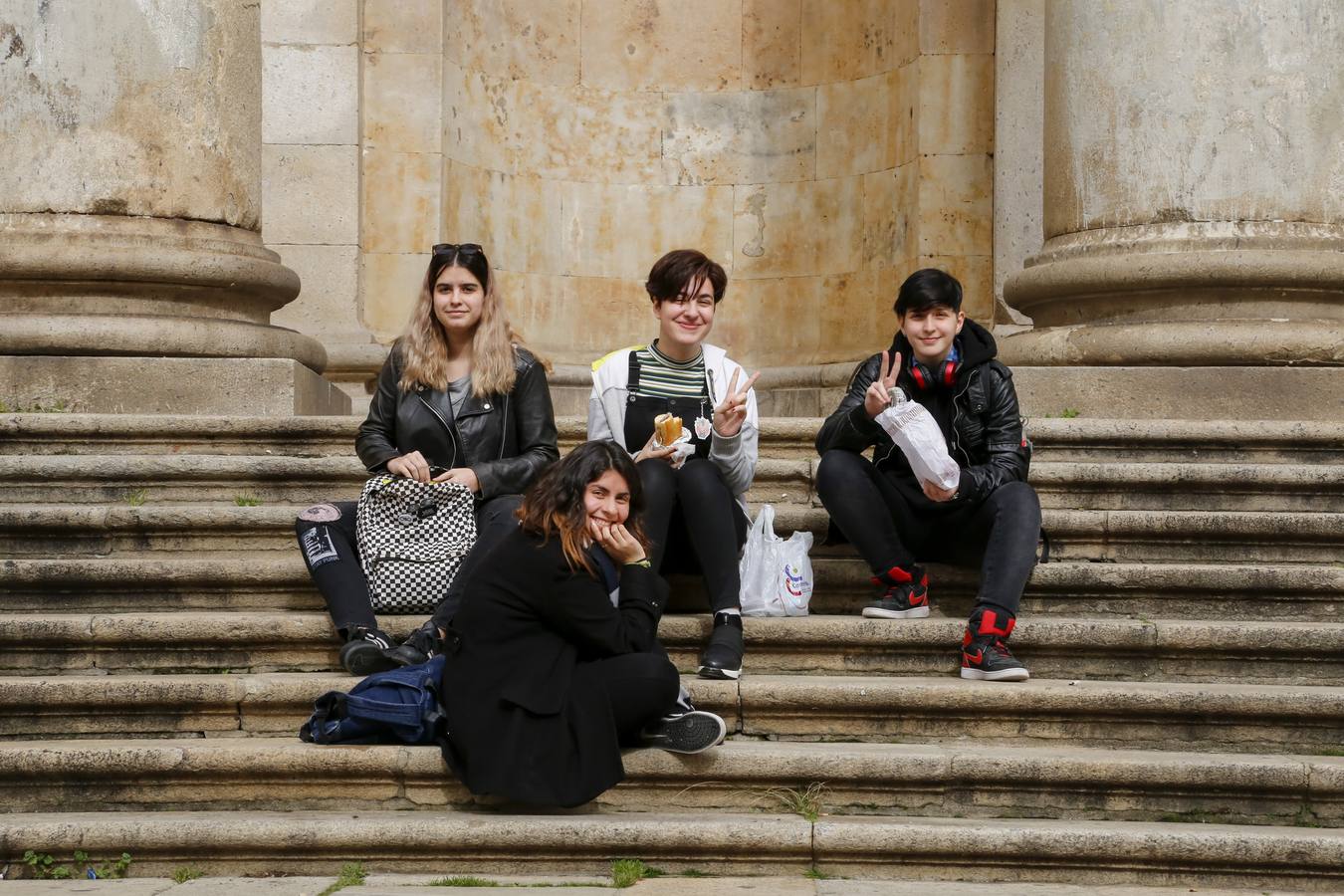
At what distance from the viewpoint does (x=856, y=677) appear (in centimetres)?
556

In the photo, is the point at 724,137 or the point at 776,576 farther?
the point at 724,137

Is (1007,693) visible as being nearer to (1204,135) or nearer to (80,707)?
(80,707)

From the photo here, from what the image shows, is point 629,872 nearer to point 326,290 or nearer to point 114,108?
point 114,108

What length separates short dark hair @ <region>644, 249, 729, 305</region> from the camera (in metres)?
5.92

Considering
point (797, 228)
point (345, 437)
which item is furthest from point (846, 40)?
point (345, 437)

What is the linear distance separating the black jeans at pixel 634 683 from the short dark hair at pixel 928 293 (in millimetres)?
1713

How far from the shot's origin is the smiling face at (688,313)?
5945mm

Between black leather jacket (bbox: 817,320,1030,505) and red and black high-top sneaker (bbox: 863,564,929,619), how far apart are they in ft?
0.85

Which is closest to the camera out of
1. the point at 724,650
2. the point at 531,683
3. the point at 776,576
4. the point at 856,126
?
the point at 531,683

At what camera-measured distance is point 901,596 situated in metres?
5.76

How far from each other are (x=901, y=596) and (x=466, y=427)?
5.11 ft

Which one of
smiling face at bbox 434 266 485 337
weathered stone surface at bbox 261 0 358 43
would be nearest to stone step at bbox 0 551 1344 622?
smiling face at bbox 434 266 485 337

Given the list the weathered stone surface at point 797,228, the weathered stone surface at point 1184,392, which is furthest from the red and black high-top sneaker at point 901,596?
the weathered stone surface at point 797,228

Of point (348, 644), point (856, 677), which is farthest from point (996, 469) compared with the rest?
point (348, 644)
